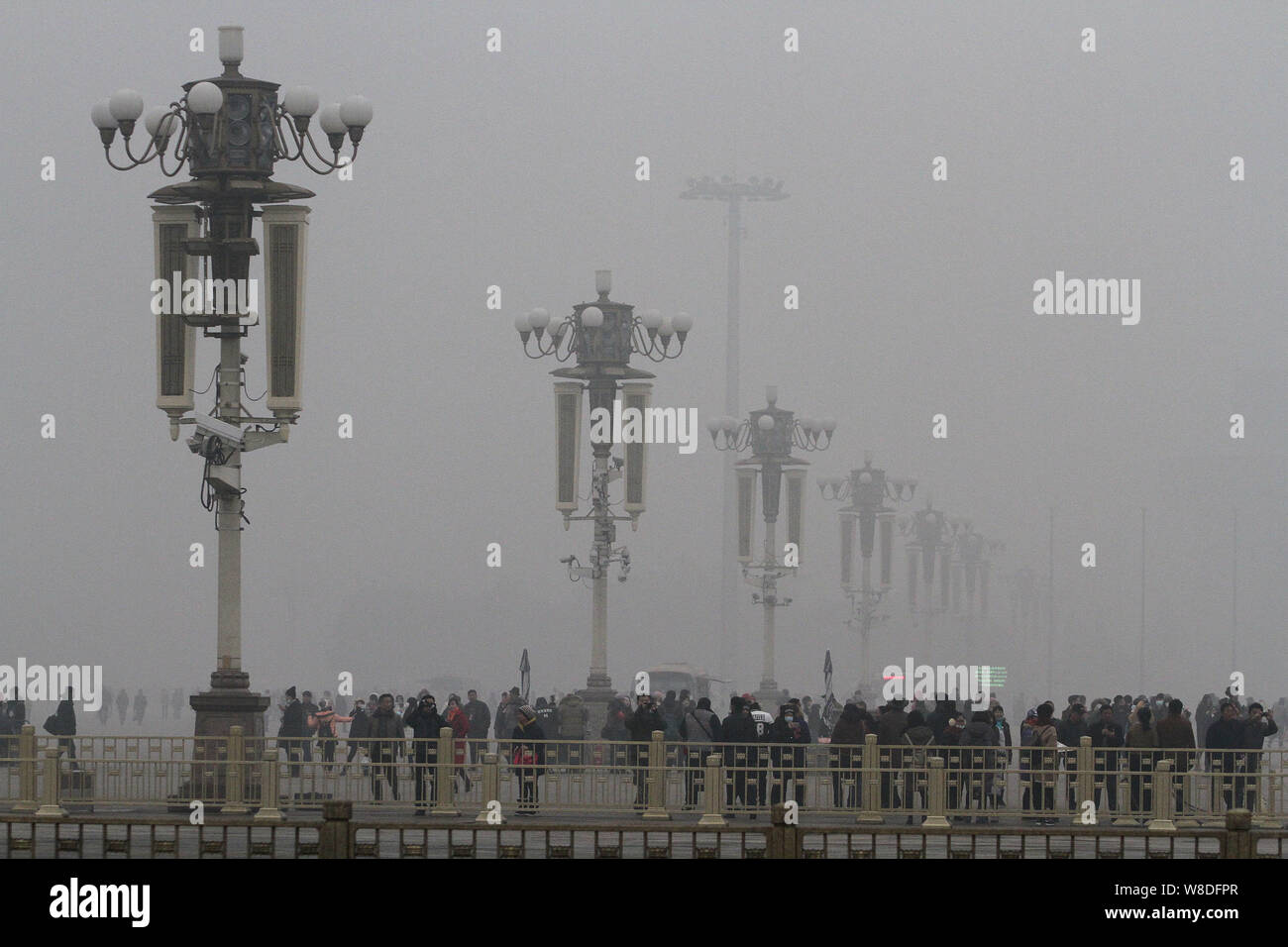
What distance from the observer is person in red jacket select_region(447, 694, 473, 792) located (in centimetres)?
2276

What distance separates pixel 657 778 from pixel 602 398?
13.3m

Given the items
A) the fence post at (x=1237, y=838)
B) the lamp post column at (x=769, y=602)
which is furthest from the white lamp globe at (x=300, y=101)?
the lamp post column at (x=769, y=602)

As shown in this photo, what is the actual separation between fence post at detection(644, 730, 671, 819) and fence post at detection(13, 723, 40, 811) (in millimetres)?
5786

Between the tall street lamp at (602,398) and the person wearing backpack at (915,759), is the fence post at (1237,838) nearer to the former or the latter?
the person wearing backpack at (915,759)

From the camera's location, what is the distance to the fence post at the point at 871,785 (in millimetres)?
22094

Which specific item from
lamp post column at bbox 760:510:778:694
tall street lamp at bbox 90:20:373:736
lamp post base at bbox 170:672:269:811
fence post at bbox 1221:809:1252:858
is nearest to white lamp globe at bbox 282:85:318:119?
tall street lamp at bbox 90:20:373:736

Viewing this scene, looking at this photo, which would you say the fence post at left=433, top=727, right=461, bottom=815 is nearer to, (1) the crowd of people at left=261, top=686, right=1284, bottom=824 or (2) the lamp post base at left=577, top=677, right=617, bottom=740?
(1) the crowd of people at left=261, top=686, right=1284, bottom=824

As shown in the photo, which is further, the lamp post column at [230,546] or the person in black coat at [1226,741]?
the lamp post column at [230,546]

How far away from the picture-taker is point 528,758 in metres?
23.7

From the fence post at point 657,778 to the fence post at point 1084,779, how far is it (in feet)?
13.2

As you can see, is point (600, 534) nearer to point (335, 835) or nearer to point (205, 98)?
point (205, 98)

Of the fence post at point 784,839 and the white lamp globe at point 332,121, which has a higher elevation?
the white lamp globe at point 332,121
